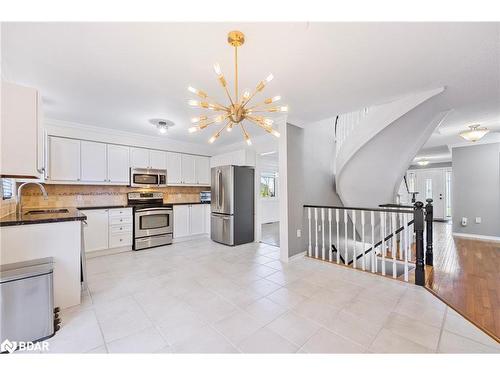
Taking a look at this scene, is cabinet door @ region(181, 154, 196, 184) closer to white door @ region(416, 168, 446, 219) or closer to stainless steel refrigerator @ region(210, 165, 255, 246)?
stainless steel refrigerator @ region(210, 165, 255, 246)

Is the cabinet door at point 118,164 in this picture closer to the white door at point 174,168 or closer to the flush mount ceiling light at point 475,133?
the white door at point 174,168

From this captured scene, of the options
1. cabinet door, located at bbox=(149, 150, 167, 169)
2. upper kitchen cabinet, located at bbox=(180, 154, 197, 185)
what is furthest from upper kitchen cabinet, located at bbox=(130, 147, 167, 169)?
upper kitchen cabinet, located at bbox=(180, 154, 197, 185)

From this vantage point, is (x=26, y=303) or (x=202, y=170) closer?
(x=26, y=303)

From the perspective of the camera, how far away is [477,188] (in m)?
5.08

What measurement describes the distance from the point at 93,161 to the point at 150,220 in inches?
60.6

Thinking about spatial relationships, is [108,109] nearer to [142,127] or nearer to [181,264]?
[142,127]

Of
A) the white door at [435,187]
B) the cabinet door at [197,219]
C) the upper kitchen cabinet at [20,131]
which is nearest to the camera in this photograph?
the upper kitchen cabinet at [20,131]

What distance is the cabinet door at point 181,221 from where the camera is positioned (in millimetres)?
4836

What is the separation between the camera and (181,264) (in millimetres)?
3387

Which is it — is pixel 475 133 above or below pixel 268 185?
above

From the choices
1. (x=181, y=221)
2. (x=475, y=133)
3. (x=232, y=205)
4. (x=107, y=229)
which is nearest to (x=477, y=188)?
(x=475, y=133)

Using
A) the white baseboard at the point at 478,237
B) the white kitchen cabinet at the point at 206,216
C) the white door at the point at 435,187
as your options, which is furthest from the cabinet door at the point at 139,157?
the white door at the point at 435,187

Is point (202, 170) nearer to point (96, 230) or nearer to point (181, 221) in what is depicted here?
point (181, 221)

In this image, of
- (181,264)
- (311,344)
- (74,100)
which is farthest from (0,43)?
(311,344)
